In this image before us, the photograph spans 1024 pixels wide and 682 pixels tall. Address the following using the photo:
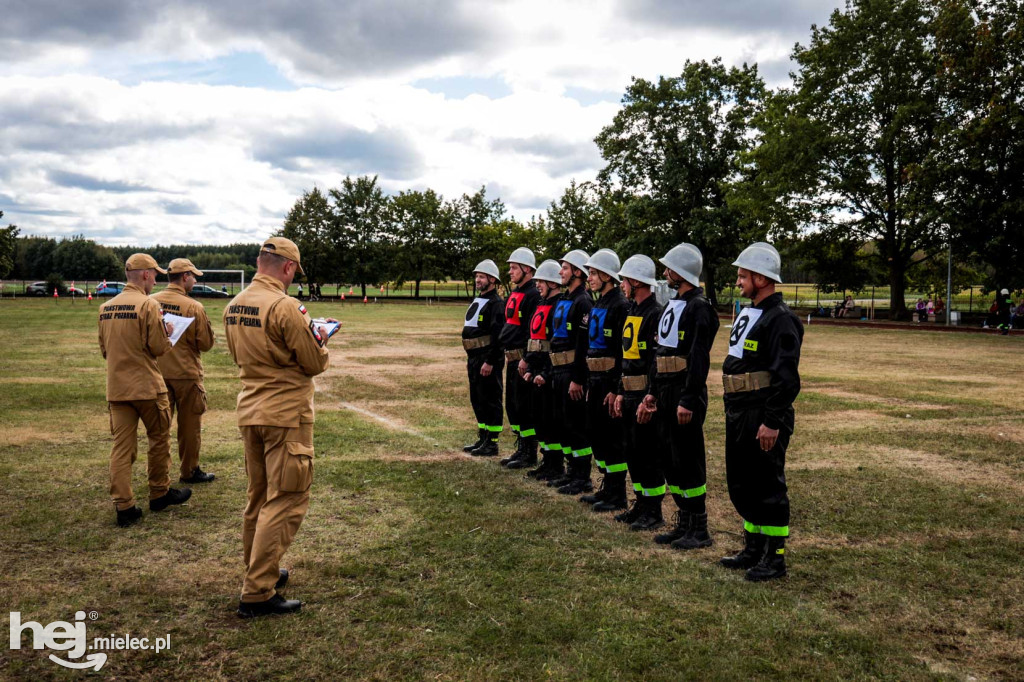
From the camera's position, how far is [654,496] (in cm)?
666

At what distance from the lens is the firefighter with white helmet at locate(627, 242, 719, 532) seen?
6.06 m

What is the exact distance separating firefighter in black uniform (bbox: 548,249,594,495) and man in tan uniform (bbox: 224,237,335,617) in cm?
348

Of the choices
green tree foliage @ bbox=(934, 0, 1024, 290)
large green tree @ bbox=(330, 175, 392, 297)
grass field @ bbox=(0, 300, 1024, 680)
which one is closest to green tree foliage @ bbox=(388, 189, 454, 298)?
large green tree @ bbox=(330, 175, 392, 297)

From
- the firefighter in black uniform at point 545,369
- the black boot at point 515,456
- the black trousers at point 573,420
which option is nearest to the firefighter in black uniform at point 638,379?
the black trousers at point 573,420

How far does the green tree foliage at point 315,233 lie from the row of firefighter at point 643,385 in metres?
73.8

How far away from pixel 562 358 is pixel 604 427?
3.15 ft

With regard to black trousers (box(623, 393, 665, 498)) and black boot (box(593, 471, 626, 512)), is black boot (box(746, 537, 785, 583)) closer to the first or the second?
black trousers (box(623, 393, 665, 498))

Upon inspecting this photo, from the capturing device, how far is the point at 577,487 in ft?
25.4

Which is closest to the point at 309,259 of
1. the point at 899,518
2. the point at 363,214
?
the point at 363,214

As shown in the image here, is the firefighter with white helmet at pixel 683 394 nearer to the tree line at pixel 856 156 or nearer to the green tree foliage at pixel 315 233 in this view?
the tree line at pixel 856 156

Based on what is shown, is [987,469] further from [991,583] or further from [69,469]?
[69,469]

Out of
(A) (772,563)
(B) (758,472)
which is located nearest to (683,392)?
(B) (758,472)

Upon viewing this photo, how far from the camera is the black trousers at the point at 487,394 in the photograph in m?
9.34

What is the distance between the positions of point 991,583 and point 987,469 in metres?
3.80
